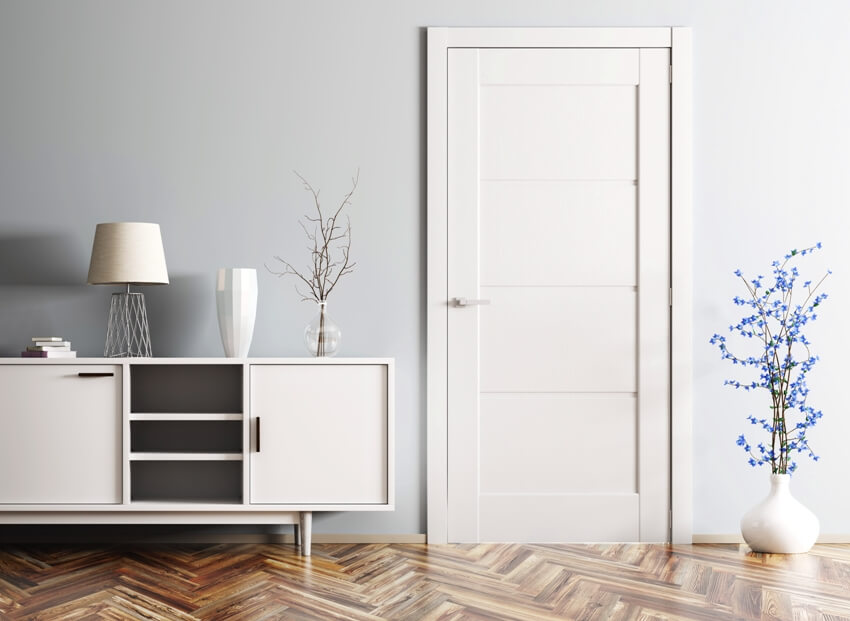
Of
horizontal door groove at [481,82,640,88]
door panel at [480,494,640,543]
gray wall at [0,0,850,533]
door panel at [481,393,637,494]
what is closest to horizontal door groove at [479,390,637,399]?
door panel at [481,393,637,494]

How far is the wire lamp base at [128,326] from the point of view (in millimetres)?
3167

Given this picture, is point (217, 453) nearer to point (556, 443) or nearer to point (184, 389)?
point (184, 389)

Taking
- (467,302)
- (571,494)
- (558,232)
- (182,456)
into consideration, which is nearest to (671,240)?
(558,232)

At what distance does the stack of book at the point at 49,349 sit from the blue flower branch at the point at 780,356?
256 cm

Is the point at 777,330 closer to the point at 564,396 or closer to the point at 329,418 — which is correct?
the point at 564,396

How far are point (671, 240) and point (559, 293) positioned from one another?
0.52 m

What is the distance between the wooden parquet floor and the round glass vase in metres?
0.80

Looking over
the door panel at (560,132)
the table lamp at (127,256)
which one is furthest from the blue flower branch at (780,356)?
the table lamp at (127,256)

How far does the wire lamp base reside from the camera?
10.4 feet

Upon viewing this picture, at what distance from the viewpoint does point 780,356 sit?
10.7 feet

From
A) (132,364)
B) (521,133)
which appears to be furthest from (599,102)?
(132,364)

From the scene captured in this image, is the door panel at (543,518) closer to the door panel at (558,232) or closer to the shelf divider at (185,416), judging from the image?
the door panel at (558,232)

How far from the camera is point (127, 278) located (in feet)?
9.57

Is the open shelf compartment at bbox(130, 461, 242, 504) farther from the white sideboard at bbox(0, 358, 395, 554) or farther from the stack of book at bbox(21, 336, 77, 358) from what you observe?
the stack of book at bbox(21, 336, 77, 358)
